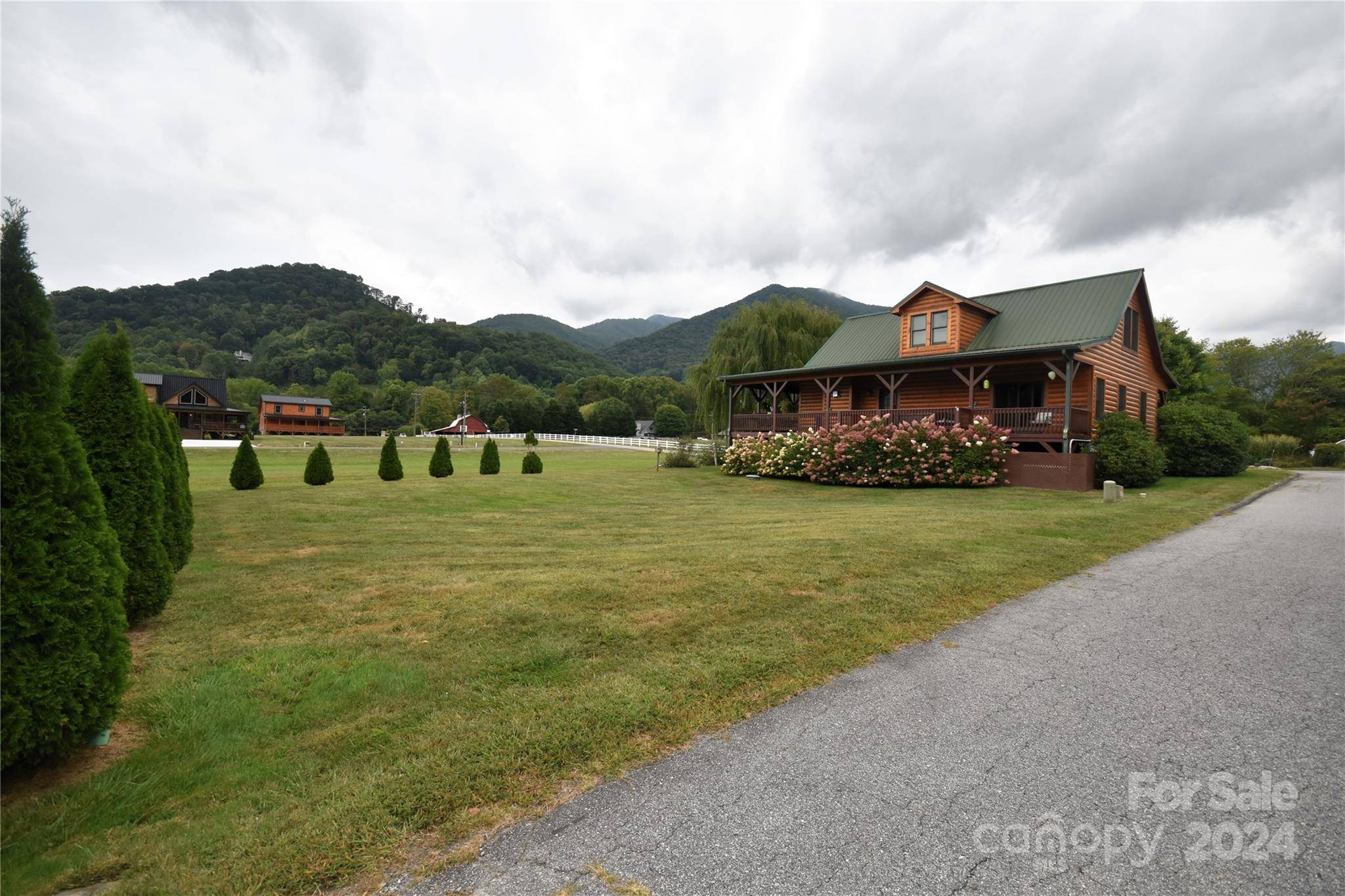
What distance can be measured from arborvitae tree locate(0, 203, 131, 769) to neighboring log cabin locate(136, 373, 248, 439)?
205ft

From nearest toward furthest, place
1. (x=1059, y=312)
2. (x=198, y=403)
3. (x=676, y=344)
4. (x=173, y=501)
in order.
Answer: (x=173, y=501) < (x=1059, y=312) < (x=198, y=403) < (x=676, y=344)

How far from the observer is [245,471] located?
45.4 feet

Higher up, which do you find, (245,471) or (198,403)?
(198,403)

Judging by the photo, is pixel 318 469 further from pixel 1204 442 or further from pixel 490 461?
pixel 1204 442

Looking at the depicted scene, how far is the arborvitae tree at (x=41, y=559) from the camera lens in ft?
8.09

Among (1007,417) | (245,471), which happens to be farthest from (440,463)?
(1007,417)

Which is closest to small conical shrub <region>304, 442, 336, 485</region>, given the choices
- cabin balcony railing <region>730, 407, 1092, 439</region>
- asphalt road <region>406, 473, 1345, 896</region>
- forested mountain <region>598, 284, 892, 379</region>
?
cabin balcony railing <region>730, 407, 1092, 439</region>

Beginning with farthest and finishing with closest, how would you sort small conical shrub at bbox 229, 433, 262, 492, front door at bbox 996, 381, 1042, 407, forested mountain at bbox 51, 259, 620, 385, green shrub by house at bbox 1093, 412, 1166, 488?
forested mountain at bbox 51, 259, 620, 385 < front door at bbox 996, 381, 1042, 407 < green shrub by house at bbox 1093, 412, 1166, 488 < small conical shrub at bbox 229, 433, 262, 492

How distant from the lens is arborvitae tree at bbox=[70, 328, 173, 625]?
14.1ft

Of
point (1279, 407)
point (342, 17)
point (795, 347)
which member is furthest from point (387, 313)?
point (1279, 407)

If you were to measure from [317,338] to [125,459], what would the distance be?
120 meters

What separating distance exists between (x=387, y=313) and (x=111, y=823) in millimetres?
129925

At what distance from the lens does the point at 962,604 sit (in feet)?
17.9

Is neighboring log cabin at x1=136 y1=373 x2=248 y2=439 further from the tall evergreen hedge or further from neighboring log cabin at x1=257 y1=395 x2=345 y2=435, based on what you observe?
the tall evergreen hedge
